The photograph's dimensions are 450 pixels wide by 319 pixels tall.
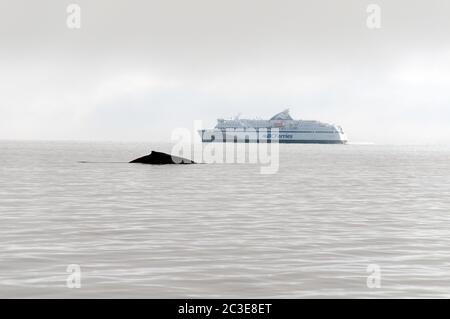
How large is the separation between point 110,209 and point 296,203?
29.5 feet

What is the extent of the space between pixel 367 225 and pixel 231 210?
7.43 m

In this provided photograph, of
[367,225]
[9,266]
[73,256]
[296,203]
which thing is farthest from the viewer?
[296,203]

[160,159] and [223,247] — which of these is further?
[160,159]

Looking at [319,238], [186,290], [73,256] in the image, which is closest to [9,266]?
[73,256]

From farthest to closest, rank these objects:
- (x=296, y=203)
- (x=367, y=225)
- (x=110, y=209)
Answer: (x=296, y=203), (x=110, y=209), (x=367, y=225)

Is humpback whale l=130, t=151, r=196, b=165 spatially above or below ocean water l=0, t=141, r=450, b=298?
above

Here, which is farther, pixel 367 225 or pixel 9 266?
pixel 367 225

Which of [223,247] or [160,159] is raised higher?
[160,159]

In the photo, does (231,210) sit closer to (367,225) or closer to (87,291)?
→ (367,225)

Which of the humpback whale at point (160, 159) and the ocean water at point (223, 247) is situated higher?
the humpback whale at point (160, 159)

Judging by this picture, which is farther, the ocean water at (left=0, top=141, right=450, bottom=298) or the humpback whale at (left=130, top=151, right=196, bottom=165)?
the humpback whale at (left=130, top=151, right=196, bottom=165)

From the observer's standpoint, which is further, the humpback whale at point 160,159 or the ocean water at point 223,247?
the humpback whale at point 160,159

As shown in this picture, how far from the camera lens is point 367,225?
2620 cm
